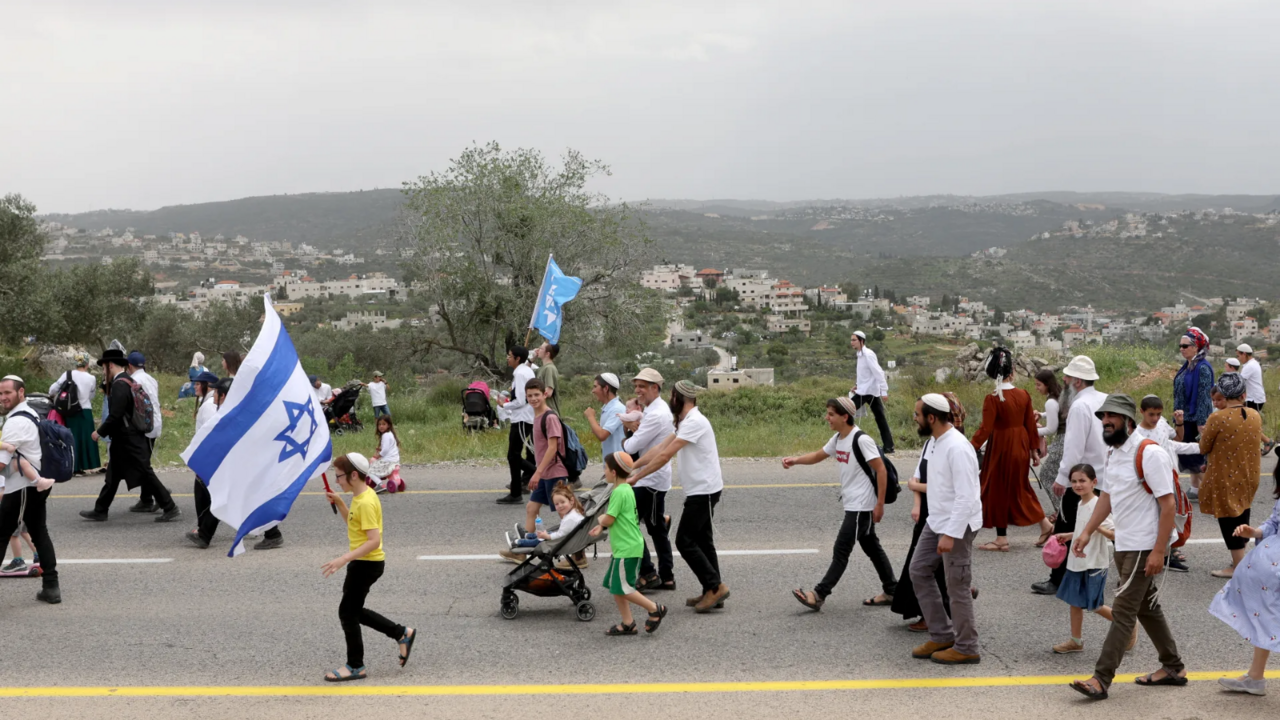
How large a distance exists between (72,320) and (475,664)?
128ft

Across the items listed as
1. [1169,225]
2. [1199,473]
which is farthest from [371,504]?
[1169,225]

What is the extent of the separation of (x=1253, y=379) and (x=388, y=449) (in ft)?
34.8

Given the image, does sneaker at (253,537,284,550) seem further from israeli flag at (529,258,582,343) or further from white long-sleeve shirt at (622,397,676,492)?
israeli flag at (529,258,582,343)

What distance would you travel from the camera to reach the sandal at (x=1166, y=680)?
20.7 ft

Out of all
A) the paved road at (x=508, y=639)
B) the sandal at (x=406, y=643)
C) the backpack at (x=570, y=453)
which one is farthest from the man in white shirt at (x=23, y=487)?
the backpack at (x=570, y=453)

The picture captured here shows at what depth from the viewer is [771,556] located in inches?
373

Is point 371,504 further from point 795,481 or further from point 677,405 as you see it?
point 795,481

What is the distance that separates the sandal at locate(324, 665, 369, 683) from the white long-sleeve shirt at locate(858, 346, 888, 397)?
9242 millimetres

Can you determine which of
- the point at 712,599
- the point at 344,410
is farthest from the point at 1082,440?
the point at 344,410

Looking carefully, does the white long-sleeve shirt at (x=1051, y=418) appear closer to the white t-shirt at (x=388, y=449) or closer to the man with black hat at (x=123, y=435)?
the white t-shirt at (x=388, y=449)

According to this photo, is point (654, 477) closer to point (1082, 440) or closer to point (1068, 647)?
point (1068, 647)

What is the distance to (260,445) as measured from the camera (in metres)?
7.45

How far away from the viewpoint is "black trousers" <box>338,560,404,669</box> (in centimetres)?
655

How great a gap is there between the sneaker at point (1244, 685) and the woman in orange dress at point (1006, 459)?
318cm
